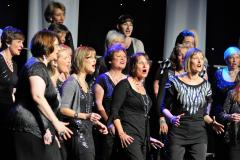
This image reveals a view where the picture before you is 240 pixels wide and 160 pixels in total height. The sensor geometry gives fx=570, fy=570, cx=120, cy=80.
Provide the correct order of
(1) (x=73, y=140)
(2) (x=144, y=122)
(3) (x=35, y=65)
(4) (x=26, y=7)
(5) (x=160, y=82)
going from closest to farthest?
(3) (x=35, y=65) < (1) (x=73, y=140) < (2) (x=144, y=122) < (5) (x=160, y=82) < (4) (x=26, y=7)

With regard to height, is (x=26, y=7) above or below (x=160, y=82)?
above

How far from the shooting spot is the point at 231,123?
6.39m

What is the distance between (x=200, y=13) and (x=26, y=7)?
8.41ft

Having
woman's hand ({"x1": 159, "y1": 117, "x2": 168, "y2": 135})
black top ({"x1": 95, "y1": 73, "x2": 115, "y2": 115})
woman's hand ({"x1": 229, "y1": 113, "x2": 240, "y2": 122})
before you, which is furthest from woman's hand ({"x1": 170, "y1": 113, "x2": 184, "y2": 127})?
woman's hand ({"x1": 229, "y1": 113, "x2": 240, "y2": 122})

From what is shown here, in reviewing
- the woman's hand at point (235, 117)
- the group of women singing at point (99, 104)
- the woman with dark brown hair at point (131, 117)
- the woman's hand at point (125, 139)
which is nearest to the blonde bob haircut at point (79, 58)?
the group of women singing at point (99, 104)

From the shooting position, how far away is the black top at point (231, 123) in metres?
6.36

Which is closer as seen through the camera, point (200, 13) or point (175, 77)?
point (175, 77)

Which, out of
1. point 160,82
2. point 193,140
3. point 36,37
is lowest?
point 193,140

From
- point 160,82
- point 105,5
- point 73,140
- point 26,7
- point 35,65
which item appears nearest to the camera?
point 35,65

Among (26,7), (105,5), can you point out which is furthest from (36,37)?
(105,5)

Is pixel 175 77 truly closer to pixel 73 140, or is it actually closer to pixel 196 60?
pixel 196 60

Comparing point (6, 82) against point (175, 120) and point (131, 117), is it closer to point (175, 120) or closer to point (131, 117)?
point (131, 117)

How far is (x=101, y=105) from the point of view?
577 cm

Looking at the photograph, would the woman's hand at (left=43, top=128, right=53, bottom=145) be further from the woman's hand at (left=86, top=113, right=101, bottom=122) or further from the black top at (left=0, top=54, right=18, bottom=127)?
the black top at (left=0, top=54, right=18, bottom=127)
